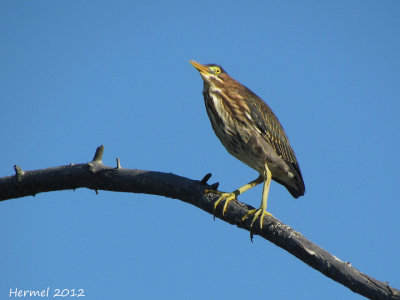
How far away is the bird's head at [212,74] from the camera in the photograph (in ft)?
19.7

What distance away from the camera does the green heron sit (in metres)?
5.53

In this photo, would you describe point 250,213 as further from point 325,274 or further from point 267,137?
point 267,137

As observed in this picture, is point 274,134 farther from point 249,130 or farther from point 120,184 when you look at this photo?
point 120,184

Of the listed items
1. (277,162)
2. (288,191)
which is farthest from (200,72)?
(288,191)

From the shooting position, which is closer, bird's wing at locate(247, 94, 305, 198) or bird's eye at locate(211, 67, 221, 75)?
bird's wing at locate(247, 94, 305, 198)

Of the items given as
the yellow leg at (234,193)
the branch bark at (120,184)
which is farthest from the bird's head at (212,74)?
the branch bark at (120,184)

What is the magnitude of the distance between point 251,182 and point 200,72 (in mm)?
1578

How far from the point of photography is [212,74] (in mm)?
6066

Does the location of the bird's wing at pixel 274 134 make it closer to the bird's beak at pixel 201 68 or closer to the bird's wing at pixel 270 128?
the bird's wing at pixel 270 128

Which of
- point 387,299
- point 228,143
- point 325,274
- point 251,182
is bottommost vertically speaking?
point 387,299

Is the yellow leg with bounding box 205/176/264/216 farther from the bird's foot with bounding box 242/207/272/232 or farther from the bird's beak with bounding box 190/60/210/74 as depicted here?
the bird's beak with bounding box 190/60/210/74

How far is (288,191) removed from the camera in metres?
6.27

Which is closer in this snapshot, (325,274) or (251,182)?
(325,274)

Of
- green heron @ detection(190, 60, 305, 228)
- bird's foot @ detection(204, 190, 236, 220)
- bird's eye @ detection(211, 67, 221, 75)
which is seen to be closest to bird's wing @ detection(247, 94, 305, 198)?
green heron @ detection(190, 60, 305, 228)
